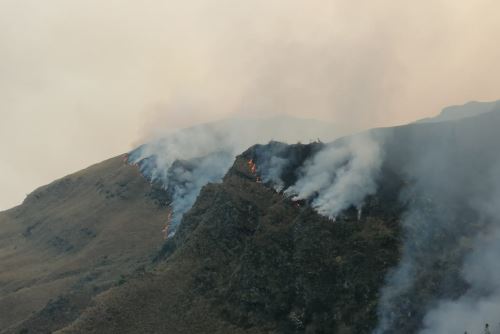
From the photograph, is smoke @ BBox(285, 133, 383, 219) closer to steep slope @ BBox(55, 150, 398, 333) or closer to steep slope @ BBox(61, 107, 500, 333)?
steep slope @ BBox(61, 107, 500, 333)

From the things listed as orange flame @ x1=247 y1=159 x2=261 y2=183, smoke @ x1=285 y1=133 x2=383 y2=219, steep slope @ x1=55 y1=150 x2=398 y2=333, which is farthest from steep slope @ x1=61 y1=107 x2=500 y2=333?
orange flame @ x1=247 y1=159 x2=261 y2=183

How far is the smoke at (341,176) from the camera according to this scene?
129 m

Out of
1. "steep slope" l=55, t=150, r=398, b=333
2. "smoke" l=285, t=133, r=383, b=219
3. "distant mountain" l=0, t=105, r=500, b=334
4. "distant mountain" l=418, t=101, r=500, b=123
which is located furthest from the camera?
"distant mountain" l=418, t=101, r=500, b=123

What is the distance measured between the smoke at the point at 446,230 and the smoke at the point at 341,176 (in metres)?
5.07

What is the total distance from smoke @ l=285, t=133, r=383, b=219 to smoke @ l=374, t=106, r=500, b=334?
5066 mm

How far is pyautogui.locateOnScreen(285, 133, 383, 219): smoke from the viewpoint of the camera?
128750mm

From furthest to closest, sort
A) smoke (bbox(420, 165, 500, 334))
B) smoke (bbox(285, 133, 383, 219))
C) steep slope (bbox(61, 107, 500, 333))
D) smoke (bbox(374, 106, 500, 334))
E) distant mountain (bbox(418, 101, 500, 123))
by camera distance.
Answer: distant mountain (bbox(418, 101, 500, 123)) → smoke (bbox(285, 133, 383, 219)) → steep slope (bbox(61, 107, 500, 333)) → smoke (bbox(374, 106, 500, 334)) → smoke (bbox(420, 165, 500, 334))

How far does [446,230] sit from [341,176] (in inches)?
935

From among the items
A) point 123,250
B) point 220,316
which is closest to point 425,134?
point 220,316

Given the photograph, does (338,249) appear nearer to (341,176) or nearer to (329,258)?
(329,258)

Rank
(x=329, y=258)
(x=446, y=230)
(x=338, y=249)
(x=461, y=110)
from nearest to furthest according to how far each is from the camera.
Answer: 1. (x=446, y=230)
2. (x=329, y=258)
3. (x=338, y=249)
4. (x=461, y=110)

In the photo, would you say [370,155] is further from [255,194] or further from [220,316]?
[220,316]

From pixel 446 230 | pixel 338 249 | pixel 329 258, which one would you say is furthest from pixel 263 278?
pixel 446 230

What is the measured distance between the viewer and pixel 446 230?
390ft
